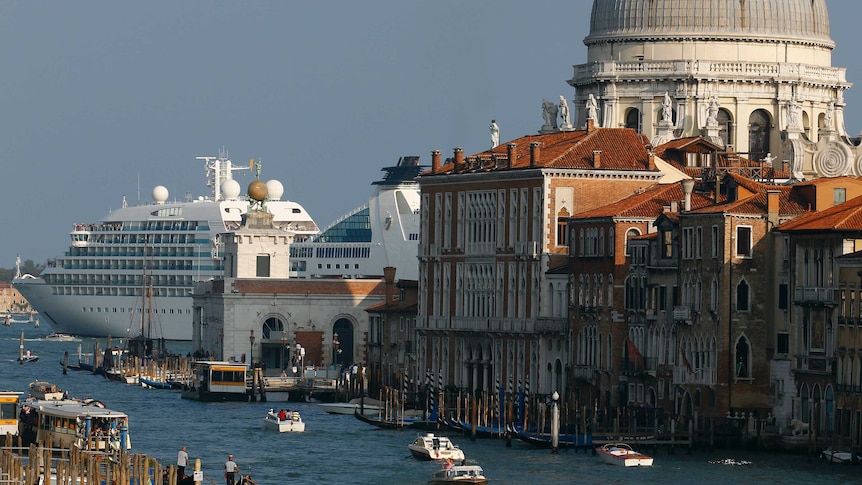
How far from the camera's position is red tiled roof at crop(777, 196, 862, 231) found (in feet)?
213

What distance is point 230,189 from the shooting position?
16325 centimetres

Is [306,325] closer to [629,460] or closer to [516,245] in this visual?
[516,245]

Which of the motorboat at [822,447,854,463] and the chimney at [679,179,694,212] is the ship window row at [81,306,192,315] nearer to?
the chimney at [679,179,694,212]

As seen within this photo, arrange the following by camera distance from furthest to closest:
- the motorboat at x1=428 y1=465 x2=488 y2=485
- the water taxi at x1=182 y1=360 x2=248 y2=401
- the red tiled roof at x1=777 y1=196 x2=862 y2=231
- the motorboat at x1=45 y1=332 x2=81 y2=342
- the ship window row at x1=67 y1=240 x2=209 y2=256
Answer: the motorboat at x1=45 y1=332 x2=81 y2=342
the ship window row at x1=67 y1=240 x2=209 y2=256
the water taxi at x1=182 y1=360 x2=248 y2=401
the red tiled roof at x1=777 y1=196 x2=862 y2=231
the motorboat at x1=428 y1=465 x2=488 y2=485

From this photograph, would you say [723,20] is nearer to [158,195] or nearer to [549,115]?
[549,115]

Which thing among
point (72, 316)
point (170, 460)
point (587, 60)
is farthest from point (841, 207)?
point (72, 316)

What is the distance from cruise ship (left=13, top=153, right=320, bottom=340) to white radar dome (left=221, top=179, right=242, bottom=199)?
0.06 metres

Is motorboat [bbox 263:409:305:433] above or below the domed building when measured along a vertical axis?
below

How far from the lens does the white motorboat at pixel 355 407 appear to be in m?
85.8

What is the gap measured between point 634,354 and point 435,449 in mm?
7730

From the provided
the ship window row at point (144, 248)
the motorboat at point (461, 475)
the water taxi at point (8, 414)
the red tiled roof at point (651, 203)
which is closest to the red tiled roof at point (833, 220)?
the red tiled roof at point (651, 203)

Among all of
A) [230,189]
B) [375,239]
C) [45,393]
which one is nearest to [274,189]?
[230,189]

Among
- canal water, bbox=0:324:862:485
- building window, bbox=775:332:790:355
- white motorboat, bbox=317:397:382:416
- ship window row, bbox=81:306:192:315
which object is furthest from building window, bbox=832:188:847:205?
ship window row, bbox=81:306:192:315

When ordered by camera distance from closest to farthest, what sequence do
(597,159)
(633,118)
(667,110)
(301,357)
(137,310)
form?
(597,159), (667,110), (633,118), (301,357), (137,310)
